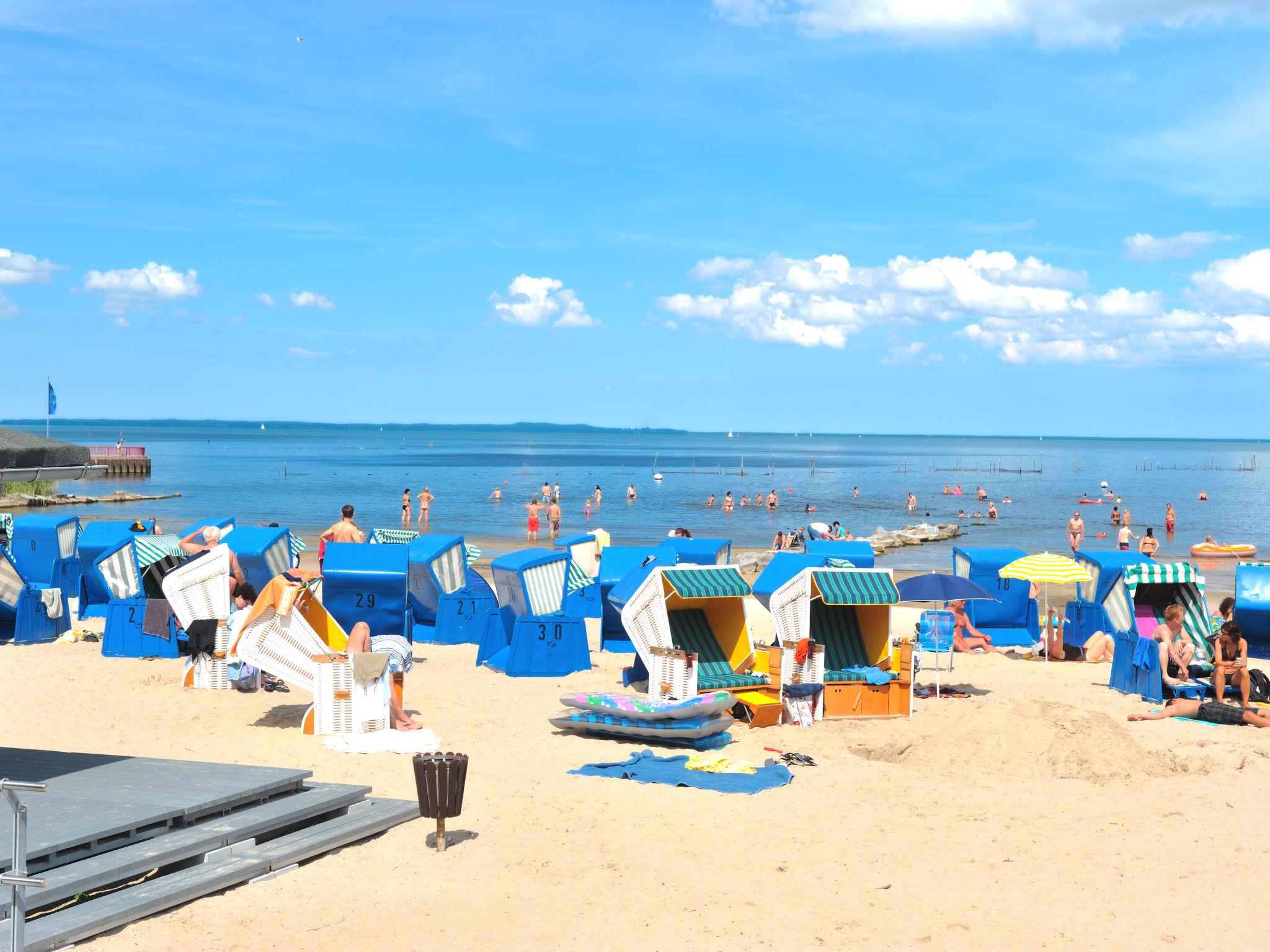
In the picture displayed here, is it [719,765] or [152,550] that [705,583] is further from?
[152,550]

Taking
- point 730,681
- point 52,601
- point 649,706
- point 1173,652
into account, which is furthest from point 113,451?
point 1173,652

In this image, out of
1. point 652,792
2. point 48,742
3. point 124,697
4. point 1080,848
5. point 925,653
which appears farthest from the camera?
point 925,653

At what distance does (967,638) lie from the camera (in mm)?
15672

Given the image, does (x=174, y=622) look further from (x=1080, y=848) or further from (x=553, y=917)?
(x=1080, y=848)

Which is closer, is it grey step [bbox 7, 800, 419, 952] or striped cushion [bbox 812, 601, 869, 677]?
grey step [bbox 7, 800, 419, 952]

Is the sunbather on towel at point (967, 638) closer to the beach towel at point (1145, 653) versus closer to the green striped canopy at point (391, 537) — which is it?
the beach towel at point (1145, 653)

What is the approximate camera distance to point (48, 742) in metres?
9.30

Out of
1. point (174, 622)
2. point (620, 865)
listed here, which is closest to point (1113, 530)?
point (174, 622)

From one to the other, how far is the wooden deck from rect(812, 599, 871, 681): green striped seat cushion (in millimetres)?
5657

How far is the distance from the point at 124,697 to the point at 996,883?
27.0 ft

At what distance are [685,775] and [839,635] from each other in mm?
3908

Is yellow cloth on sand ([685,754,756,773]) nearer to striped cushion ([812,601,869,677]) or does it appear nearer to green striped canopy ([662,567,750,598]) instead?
green striped canopy ([662,567,750,598])

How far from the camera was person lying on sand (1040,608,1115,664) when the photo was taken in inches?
583

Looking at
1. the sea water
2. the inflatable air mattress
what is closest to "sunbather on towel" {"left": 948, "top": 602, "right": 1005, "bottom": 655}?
the inflatable air mattress
